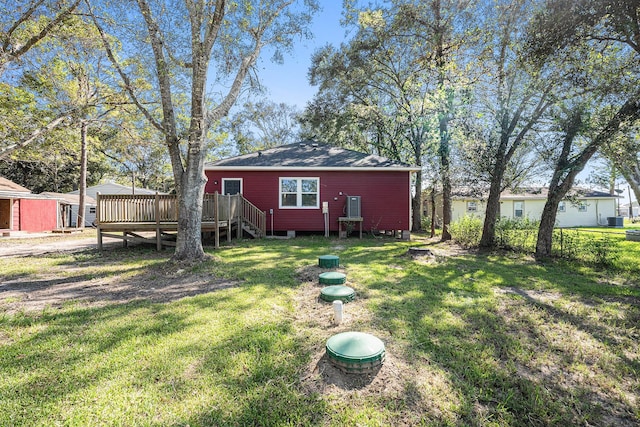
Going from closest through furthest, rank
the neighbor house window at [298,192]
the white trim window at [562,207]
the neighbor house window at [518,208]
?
1. the neighbor house window at [298,192]
2. the white trim window at [562,207]
3. the neighbor house window at [518,208]

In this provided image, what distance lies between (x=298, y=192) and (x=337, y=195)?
5.26 feet

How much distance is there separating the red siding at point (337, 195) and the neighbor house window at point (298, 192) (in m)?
0.20

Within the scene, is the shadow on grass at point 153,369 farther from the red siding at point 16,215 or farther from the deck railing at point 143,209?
the red siding at point 16,215

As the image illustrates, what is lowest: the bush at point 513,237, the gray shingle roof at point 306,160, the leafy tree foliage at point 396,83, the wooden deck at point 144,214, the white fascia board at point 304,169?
the bush at point 513,237

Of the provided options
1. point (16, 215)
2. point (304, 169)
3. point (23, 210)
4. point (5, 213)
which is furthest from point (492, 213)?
point (5, 213)

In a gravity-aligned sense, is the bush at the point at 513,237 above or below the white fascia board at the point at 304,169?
below

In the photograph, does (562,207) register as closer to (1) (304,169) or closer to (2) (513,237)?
(2) (513,237)

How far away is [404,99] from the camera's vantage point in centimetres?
1533

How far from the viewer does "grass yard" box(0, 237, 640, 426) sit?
2006 millimetres

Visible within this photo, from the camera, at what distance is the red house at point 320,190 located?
11.7m

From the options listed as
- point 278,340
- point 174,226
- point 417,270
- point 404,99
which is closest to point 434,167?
point 404,99

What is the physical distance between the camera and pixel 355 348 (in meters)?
2.42

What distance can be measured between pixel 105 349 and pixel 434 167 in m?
13.0

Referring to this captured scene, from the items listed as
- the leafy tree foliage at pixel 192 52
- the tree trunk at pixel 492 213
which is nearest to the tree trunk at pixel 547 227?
the tree trunk at pixel 492 213
